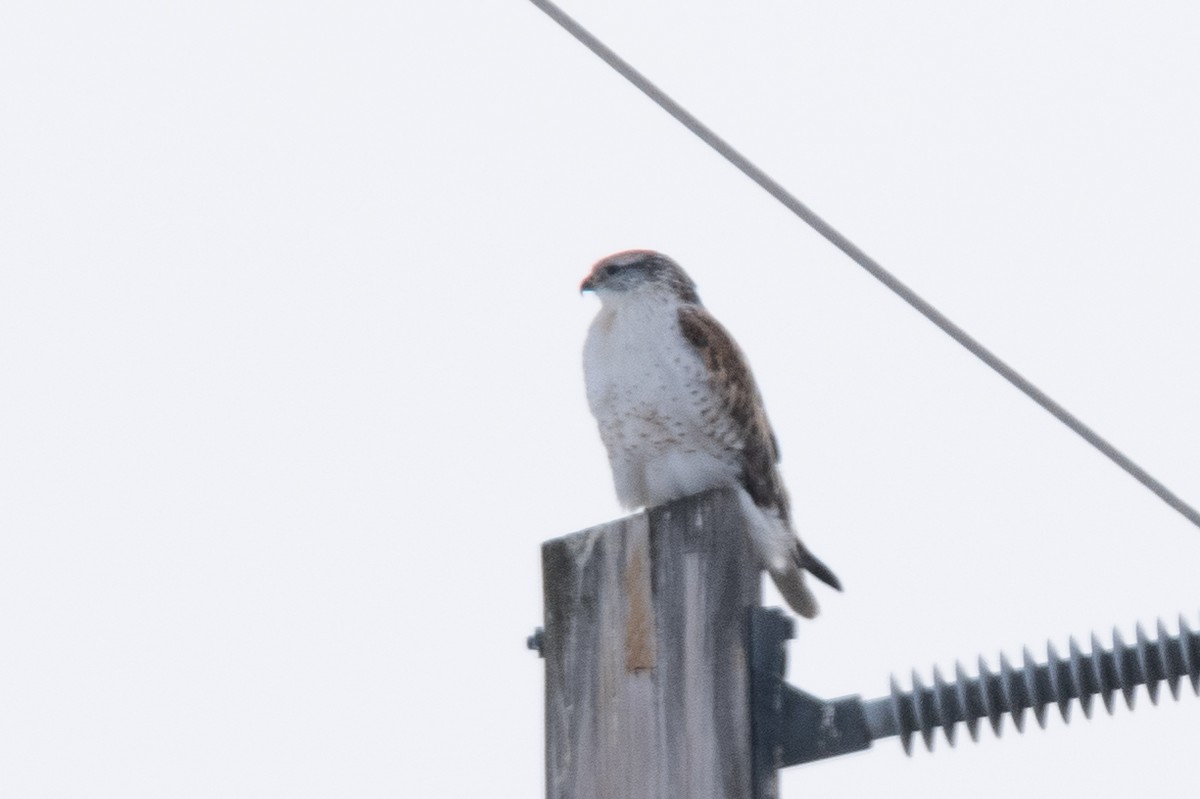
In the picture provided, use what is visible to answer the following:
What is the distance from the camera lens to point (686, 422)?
516 centimetres

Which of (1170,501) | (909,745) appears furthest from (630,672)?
(1170,501)

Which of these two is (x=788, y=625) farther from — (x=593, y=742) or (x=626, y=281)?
(x=626, y=281)

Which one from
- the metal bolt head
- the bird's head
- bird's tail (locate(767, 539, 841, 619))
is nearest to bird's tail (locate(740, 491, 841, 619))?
bird's tail (locate(767, 539, 841, 619))

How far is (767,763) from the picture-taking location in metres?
2.66

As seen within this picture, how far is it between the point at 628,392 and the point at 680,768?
8.36ft

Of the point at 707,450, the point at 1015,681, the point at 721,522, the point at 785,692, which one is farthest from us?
the point at 707,450

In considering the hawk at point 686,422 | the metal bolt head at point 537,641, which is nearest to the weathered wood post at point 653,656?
the metal bolt head at point 537,641

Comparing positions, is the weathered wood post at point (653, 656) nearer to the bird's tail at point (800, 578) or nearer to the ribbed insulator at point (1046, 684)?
the ribbed insulator at point (1046, 684)

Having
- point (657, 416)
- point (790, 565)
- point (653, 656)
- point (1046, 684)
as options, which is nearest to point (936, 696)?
point (1046, 684)

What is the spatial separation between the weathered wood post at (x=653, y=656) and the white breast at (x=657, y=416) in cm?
218

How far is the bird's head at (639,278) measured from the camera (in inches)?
226

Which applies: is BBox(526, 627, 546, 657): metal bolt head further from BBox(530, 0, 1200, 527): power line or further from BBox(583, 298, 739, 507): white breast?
BBox(583, 298, 739, 507): white breast

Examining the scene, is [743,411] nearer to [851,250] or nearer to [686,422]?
[686,422]

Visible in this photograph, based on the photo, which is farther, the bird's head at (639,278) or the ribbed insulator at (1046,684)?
the bird's head at (639,278)
